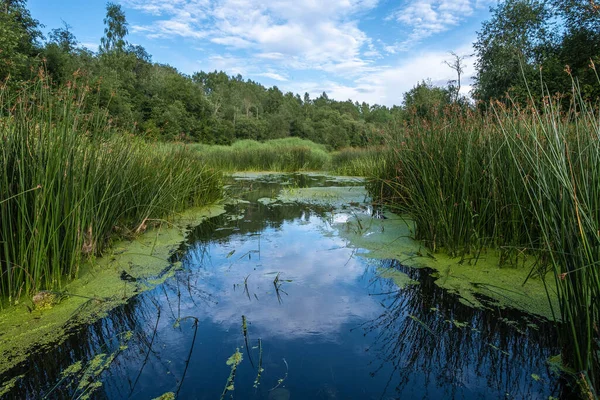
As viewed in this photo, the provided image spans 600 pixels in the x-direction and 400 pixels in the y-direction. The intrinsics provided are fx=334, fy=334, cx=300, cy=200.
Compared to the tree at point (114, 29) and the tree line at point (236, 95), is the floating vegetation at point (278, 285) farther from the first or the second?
the tree at point (114, 29)

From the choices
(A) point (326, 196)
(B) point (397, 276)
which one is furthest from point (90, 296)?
(A) point (326, 196)

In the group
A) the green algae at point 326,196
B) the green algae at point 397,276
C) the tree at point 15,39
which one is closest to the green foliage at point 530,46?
the green algae at point 326,196

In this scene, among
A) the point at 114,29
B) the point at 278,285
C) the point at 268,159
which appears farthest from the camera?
the point at 114,29

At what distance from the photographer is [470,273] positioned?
263cm

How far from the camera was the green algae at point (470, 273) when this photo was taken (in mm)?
2162

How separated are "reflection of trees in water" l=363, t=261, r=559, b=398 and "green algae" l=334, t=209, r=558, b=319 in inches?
5.3

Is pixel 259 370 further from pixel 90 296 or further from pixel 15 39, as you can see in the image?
pixel 15 39

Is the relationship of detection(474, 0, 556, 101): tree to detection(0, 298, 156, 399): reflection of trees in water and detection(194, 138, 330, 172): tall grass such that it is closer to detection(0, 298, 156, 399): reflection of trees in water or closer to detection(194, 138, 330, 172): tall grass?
detection(194, 138, 330, 172): tall grass

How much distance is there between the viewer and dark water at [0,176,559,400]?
1453 mm

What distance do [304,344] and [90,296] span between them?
4.97ft

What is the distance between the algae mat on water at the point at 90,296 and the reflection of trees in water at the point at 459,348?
1681 millimetres

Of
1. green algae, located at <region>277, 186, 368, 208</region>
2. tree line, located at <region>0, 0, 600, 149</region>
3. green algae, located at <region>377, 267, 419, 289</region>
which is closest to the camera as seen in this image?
green algae, located at <region>377, 267, 419, 289</region>

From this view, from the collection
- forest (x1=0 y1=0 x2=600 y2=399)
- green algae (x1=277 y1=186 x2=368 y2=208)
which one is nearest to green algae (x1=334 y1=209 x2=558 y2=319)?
forest (x1=0 y1=0 x2=600 y2=399)

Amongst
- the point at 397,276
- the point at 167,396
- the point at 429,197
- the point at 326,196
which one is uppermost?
the point at 429,197
